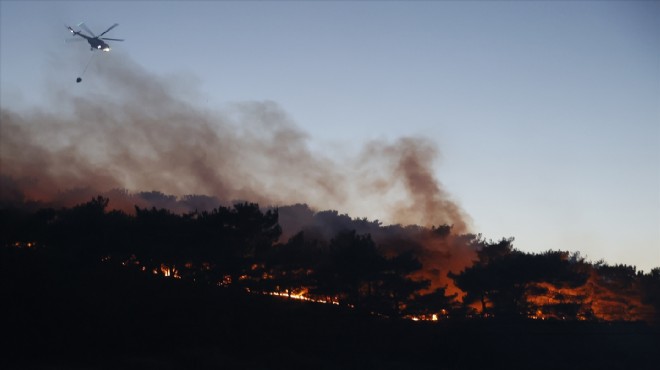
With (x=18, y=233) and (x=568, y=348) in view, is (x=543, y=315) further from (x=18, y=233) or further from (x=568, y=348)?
(x=18, y=233)

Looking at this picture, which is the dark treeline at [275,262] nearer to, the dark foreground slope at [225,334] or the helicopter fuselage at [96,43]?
the dark foreground slope at [225,334]

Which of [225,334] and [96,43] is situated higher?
[96,43]

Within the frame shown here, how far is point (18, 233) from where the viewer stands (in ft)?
222

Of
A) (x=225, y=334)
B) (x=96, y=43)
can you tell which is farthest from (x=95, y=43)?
(x=225, y=334)

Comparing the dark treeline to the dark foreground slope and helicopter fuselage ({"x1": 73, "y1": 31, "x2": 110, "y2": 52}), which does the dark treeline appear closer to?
the dark foreground slope

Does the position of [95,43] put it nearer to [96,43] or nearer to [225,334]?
[96,43]

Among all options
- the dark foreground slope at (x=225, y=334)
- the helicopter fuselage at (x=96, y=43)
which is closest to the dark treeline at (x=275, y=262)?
the dark foreground slope at (x=225, y=334)

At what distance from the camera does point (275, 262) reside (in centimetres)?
7306

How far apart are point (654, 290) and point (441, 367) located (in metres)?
55.2

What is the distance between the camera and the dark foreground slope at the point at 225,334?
48000mm

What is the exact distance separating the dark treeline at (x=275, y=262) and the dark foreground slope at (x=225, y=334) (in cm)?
257

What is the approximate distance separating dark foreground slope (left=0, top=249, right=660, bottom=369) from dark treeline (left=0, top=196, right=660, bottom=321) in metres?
2.57

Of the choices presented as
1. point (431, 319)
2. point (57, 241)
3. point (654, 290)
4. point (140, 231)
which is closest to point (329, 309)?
point (431, 319)

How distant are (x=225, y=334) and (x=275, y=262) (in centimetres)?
1557
